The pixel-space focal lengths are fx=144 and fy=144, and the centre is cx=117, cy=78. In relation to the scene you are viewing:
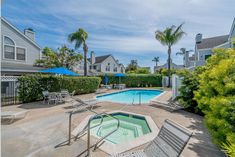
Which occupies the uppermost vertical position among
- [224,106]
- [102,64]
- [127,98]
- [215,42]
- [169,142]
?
[215,42]

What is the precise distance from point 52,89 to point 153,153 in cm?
1177

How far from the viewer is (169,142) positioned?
3.18 m

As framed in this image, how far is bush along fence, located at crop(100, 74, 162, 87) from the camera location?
27922mm

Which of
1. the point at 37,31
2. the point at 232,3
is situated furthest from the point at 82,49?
the point at 232,3

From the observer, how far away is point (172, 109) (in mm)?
9203

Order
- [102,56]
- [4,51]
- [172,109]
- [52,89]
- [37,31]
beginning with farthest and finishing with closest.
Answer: [102,56] → [37,31] → [4,51] → [52,89] → [172,109]

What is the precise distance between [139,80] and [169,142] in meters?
25.4

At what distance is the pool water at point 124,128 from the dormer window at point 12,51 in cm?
1640

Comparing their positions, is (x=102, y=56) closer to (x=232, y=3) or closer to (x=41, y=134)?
(x=232, y=3)

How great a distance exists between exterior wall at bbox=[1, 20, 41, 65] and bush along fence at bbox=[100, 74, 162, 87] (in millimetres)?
13005

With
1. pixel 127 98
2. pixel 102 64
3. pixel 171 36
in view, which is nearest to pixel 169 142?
pixel 127 98

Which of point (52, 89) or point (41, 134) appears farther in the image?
point (52, 89)

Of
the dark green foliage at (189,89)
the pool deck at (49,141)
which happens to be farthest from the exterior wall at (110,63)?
the pool deck at (49,141)

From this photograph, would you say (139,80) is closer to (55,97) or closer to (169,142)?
(55,97)
